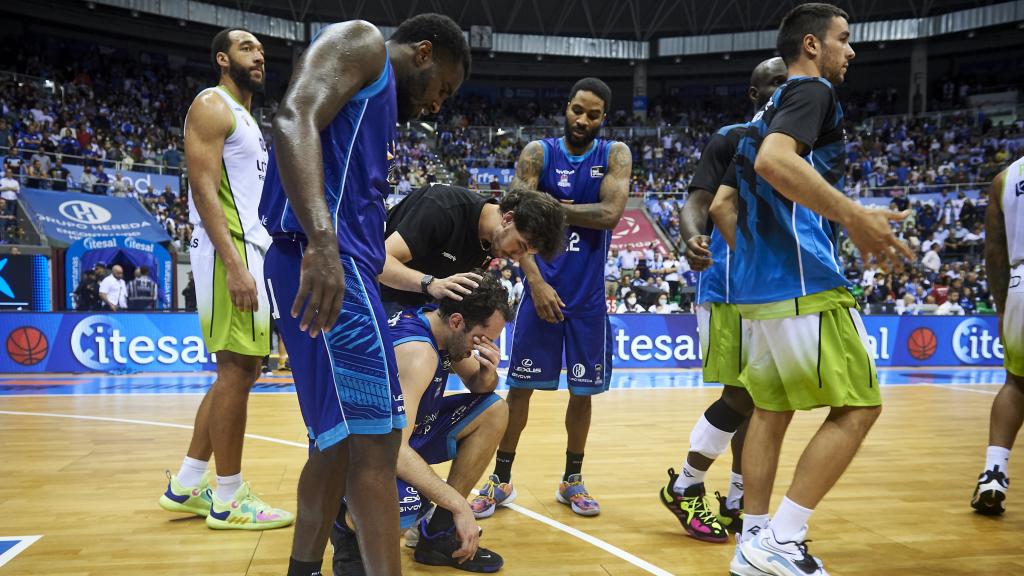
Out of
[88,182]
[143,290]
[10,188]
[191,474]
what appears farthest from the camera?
[88,182]

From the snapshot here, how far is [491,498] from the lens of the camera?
11.9 feet

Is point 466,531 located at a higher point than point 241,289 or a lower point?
lower

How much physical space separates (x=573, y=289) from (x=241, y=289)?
5.67 ft

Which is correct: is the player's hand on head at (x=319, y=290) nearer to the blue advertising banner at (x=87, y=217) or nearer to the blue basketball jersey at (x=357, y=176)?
the blue basketball jersey at (x=357, y=176)

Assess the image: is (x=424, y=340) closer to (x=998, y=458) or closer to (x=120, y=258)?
(x=998, y=458)

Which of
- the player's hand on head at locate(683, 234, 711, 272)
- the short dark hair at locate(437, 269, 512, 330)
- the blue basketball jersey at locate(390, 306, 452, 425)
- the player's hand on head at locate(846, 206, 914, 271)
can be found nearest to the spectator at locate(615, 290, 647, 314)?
the player's hand on head at locate(683, 234, 711, 272)

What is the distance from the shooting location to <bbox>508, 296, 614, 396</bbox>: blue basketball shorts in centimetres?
389

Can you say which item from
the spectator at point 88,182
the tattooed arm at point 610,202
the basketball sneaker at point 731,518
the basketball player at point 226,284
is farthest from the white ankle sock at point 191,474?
the spectator at point 88,182

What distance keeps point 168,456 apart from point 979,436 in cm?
602

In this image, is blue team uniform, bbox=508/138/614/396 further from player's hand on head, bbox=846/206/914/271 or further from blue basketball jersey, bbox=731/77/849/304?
player's hand on head, bbox=846/206/914/271

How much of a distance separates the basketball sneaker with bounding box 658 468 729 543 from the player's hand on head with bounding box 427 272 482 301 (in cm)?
145

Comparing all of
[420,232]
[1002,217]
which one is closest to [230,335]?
[420,232]

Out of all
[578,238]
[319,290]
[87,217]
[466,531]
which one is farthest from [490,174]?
[319,290]

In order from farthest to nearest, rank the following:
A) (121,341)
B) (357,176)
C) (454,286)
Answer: (121,341)
(454,286)
(357,176)
